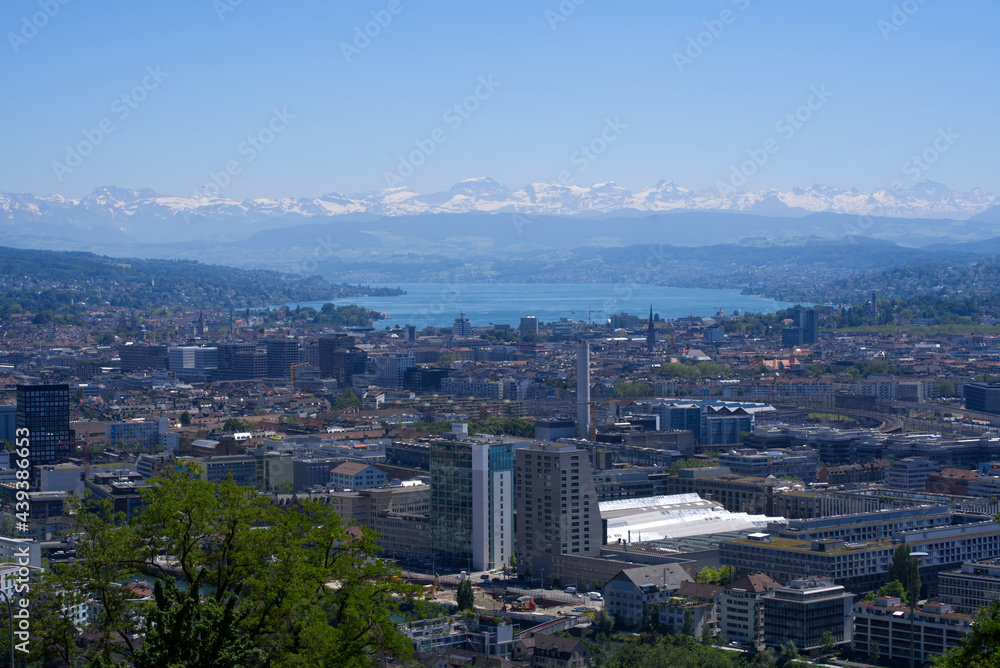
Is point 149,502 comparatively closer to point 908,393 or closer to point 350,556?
point 350,556

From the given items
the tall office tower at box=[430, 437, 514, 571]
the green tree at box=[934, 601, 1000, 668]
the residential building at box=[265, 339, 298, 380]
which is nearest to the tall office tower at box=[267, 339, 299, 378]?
the residential building at box=[265, 339, 298, 380]

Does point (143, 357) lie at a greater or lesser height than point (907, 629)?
greater

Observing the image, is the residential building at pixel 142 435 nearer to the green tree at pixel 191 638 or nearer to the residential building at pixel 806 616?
the residential building at pixel 806 616

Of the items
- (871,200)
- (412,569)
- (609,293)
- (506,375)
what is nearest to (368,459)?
(412,569)

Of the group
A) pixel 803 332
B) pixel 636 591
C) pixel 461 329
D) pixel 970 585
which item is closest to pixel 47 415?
pixel 636 591

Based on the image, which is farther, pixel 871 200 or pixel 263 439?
pixel 871 200

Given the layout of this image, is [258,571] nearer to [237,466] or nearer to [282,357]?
[237,466]
